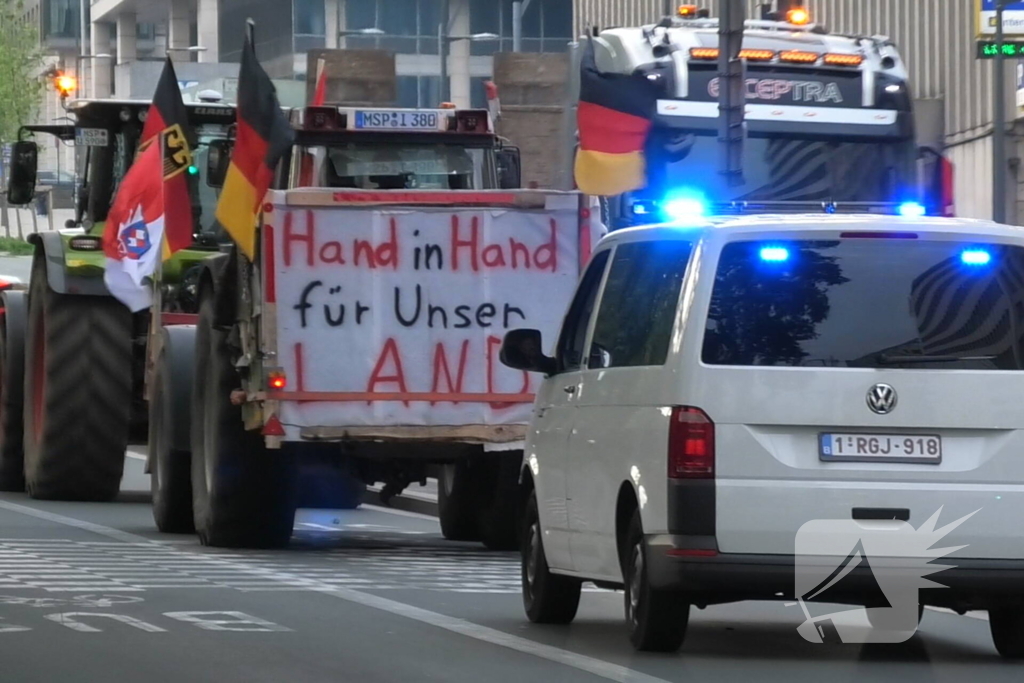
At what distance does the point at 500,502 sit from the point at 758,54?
6.53m

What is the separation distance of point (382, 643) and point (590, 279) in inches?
78.2

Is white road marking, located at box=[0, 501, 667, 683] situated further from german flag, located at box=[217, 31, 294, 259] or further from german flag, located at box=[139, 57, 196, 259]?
german flag, located at box=[139, 57, 196, 259]

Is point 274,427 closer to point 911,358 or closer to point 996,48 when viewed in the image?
point 911,358

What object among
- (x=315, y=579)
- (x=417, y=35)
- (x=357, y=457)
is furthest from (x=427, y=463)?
(x=417, y=35)

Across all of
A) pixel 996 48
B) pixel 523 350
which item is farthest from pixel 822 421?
pixel 996 48

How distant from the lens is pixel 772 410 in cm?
937

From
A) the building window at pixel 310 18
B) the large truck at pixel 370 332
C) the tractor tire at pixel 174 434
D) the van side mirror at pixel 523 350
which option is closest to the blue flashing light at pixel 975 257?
the van side mirror at pixel 523 350

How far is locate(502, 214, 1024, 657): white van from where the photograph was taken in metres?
→ 9.29

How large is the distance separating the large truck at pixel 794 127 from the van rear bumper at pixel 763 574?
11.2 metres

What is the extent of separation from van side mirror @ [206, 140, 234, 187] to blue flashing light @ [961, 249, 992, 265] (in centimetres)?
812

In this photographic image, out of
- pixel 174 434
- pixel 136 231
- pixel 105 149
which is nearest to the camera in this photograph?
pixel 174 434

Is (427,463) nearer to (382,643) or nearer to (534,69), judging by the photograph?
(382,643)

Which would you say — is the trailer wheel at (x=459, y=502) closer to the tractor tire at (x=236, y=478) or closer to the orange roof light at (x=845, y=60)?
the tractor tire at (x=236, y=478)

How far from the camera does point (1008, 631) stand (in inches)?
398
